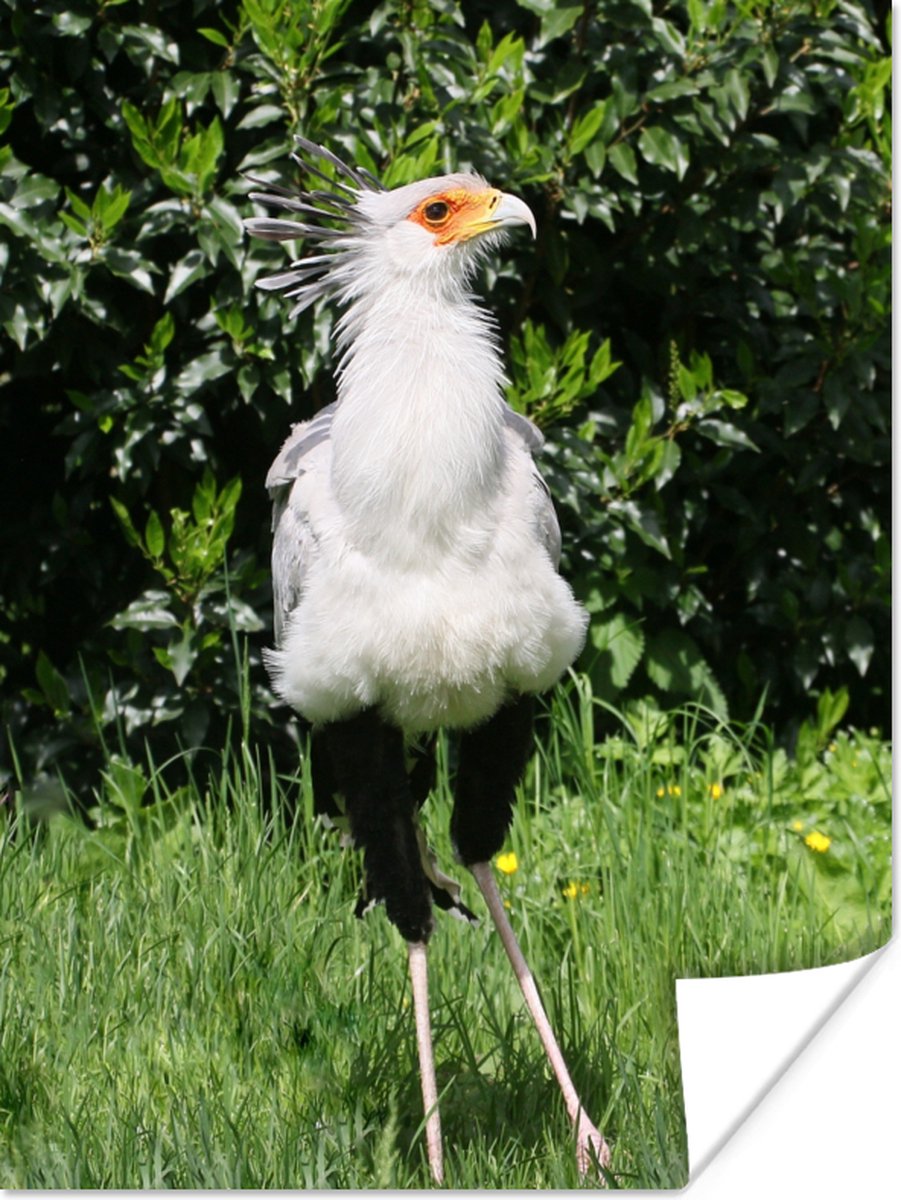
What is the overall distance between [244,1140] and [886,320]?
172 centimetres

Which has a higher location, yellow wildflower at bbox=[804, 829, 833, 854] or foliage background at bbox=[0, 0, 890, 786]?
foliage background at bbox=[0, 0, 890, 786]

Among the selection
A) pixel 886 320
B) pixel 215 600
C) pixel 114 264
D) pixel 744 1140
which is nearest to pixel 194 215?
→ pixel 114 264

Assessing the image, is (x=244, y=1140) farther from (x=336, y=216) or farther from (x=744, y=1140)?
(x=336, y=216)

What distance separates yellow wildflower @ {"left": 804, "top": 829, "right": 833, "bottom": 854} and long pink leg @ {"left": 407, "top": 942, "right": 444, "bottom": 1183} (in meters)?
0.85

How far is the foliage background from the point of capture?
9.21 ft

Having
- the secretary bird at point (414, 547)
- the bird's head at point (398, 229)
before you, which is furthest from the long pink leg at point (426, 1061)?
the bird's head at point (398, 229)

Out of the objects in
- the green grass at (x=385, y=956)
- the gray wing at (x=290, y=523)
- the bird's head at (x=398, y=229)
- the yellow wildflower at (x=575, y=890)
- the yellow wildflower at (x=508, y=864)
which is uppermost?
the bird's head at (x=398, y=229)

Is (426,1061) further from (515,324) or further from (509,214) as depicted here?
(515,324)

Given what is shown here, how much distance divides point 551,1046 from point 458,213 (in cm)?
125

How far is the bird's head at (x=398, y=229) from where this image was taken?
2344mm

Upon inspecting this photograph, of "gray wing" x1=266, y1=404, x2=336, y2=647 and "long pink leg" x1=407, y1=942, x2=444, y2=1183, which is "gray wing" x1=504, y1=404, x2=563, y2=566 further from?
"long pink leg" x1=407, y1=942, x2=444, y2=1183

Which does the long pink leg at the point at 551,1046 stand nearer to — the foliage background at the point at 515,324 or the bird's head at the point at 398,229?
the foliage background at the point at 515,324

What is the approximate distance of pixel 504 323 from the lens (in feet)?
10.4

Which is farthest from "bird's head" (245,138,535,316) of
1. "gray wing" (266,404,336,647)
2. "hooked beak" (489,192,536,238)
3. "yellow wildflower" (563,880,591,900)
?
"yellow wildflower" (563,880,591,900)
